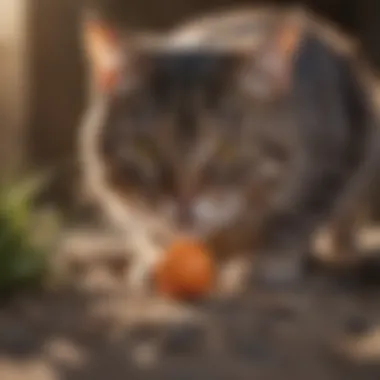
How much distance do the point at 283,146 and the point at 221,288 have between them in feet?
0.80

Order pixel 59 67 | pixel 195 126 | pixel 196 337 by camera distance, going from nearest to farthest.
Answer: pixel 196 337
pixel 195 126
pixel 59 67

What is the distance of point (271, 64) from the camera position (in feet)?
5.02

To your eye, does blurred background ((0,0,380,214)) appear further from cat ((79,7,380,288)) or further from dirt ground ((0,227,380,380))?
dirt ground ((0,227,380,380))

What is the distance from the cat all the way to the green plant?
116mm

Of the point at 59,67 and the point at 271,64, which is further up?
the point at 59,67

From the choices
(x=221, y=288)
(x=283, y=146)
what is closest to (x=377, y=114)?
(x=283, y=146)

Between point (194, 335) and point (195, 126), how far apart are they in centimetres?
34

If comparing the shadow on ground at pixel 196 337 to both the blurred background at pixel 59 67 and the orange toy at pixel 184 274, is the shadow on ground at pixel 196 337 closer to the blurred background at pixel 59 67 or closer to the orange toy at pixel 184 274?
the orange toy at pixel 184 274

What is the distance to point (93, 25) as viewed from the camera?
1527 mm

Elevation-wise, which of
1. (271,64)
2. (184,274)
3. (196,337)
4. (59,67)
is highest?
(59,67)

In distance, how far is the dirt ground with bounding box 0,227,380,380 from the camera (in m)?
1.16

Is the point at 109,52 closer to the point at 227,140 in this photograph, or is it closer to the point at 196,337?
the point at 227,140

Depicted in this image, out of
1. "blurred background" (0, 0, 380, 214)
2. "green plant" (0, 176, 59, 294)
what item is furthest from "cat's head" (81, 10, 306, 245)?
"blurred background" (0, 0, 380, 214)

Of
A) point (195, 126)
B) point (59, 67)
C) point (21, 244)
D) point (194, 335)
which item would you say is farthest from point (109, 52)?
point (59, 67)
